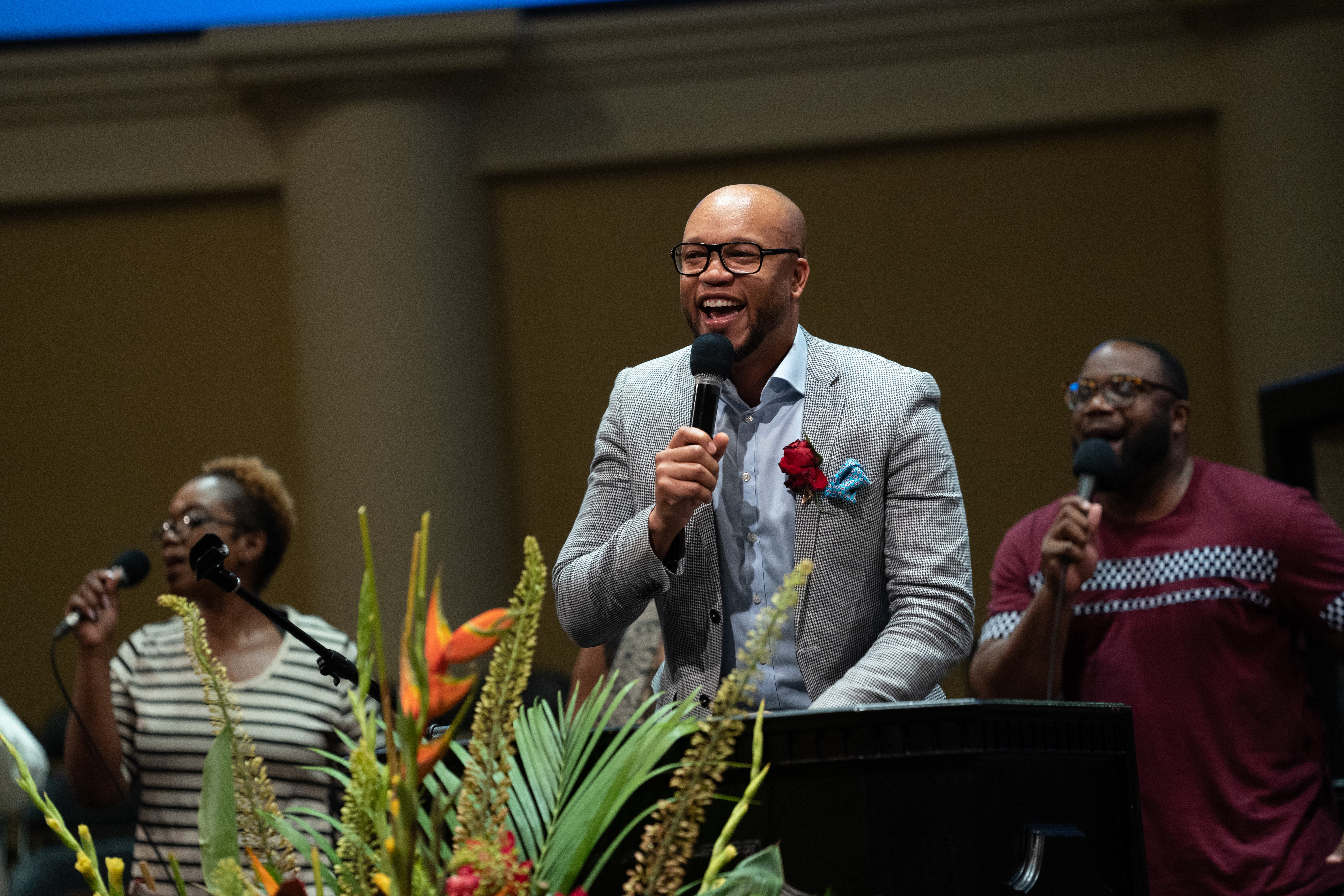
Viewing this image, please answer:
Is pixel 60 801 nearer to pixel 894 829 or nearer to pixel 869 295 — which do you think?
pixel 869 295

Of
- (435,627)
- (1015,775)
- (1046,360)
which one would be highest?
(1046,360)

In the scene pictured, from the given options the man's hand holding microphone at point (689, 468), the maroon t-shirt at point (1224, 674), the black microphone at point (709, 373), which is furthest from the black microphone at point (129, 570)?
the maroon t-shirt at point (1224, 674)

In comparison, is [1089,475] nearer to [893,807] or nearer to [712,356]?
[712,356]

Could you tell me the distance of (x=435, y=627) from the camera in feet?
2.59

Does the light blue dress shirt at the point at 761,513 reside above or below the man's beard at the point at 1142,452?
below

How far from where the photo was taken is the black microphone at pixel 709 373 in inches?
70.1

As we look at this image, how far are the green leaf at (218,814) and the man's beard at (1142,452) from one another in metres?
2.41

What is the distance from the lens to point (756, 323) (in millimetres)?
2068

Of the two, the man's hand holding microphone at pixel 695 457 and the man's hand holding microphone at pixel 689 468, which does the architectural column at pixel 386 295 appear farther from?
the man's hand holding microphone at pixel 689 468

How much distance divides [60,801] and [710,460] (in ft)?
11.6

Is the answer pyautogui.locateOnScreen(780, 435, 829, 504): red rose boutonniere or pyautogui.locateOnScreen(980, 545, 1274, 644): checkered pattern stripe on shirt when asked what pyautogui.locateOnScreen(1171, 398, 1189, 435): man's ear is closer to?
pyautogui.locateOnScreen(980, 545, 1274, 644): checkered pattern stripe on shirt

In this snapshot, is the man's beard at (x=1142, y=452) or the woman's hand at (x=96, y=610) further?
the man's beard at (x=1142, y=452)

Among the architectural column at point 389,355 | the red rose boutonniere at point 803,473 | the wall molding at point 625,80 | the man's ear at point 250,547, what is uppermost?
the wall molding at point 625,80

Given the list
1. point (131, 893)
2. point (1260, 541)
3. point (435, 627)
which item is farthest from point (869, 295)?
point (435, 627)
